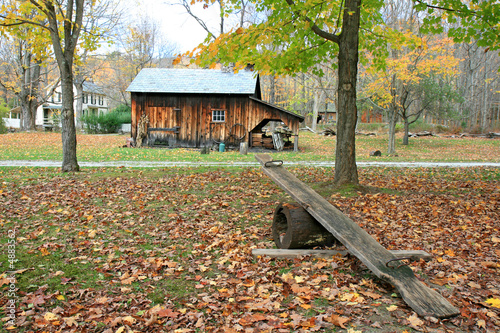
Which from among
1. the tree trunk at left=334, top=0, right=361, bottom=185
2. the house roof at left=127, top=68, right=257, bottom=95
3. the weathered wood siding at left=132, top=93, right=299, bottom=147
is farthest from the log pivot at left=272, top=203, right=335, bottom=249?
the weathered wood siding at left=132, top=93, right=299, bottom=147

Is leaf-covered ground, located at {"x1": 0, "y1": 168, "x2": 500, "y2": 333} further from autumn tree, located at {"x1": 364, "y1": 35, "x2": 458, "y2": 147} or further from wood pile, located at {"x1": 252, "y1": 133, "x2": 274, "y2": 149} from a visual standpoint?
wood pile, located at {"x1": 252, "y1": 133, "x2": 274, "y2": 149}

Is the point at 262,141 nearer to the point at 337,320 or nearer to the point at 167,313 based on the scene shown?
the point at 167,313

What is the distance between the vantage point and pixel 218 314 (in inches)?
140

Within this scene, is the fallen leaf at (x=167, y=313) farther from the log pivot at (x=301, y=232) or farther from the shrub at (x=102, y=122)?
the shrub at (x=102, y=122)

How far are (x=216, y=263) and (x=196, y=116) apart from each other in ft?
68.4

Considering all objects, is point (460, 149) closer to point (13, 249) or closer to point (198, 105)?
point (198, 105)

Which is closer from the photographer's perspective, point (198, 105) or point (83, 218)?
point (83, 218)

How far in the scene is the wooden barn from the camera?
24422 mm

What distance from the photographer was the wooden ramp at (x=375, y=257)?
3338 mm

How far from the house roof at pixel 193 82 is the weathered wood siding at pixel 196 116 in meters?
0.50

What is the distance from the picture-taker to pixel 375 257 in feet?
13.0

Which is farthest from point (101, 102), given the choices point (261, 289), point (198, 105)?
point (261, 289)

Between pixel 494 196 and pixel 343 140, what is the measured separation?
3523 mm

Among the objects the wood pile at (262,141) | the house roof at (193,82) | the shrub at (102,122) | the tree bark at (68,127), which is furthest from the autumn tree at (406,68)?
the shrub at (102,122)
